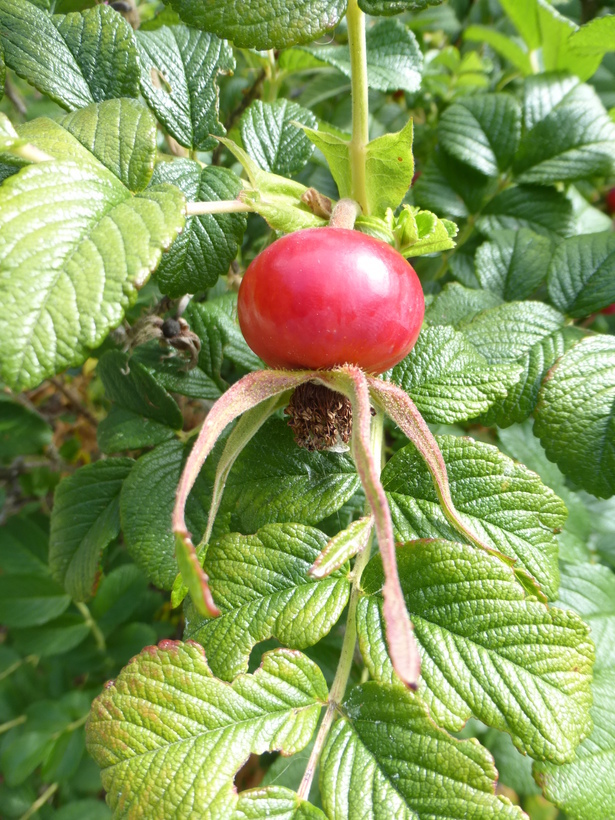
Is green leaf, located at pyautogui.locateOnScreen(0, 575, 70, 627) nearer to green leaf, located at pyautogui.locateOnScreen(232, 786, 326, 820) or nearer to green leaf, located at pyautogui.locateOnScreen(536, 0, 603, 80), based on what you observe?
green leaf, located at pyautogui.locateOnScreen(232, 786, 326, 820)

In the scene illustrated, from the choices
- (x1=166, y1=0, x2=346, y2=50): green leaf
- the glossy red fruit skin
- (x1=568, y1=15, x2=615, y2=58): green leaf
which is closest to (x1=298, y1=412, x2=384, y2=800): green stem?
the glossy red fruit skin

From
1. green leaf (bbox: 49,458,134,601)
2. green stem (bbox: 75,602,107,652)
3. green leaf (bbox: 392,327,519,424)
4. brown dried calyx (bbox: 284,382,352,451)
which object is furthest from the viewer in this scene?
green stem (bbox: 75,602,107,652)

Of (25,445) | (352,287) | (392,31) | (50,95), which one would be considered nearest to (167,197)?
(352,287)

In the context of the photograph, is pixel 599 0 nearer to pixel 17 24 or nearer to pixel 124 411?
pixel 17 24

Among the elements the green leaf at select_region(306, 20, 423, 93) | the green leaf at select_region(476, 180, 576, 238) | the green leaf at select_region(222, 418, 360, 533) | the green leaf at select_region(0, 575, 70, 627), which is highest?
the green leaf at select_region(306, 20, 423, 93)

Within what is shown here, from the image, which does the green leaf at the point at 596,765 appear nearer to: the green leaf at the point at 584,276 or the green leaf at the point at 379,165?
the green leaf at the point at 584,276

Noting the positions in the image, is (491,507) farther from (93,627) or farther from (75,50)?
(93,627)
